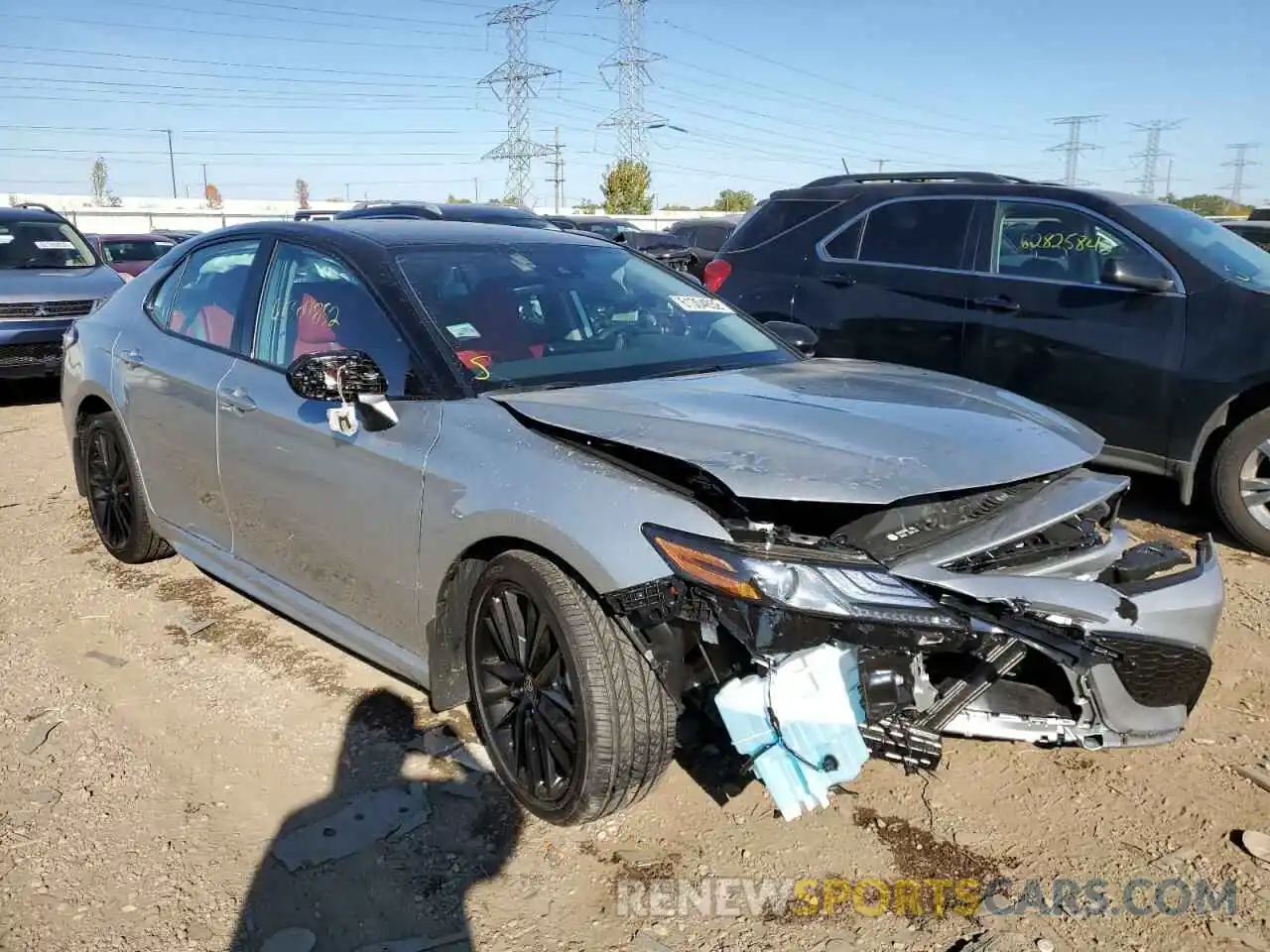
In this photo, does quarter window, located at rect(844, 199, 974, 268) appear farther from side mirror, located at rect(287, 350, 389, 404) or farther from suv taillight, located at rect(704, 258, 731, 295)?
side mirror, located at rect(287, 350, 389, 404)

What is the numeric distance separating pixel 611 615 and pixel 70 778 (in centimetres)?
187

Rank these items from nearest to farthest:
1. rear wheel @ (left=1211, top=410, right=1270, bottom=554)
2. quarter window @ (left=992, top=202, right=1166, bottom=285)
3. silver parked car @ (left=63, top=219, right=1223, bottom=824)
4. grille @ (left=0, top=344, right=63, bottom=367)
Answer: silver parked car @ (left=63, top=219, right=1223, bottom=824) → rear wheel @ (left=1211, top=410, right=1270, bottom=554) → quarter window @ (left=992, top=202, right=1166, bottom=285) → grille @ (left=0, top=344, right=63, bottom=367)

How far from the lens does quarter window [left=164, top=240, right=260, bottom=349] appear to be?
4074 millimetres

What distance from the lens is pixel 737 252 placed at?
7.13 m

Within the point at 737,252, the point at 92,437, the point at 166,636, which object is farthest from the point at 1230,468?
the point at 92,437

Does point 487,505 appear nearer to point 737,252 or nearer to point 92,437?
point 92,437

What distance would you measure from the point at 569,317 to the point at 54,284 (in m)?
8.14

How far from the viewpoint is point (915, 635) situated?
238 cm

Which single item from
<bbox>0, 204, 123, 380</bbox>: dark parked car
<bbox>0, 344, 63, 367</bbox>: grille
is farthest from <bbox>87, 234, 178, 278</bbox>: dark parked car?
<bbox>0, 344, 63, 367</bbox>: grille

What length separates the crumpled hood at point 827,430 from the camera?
8.21 ft

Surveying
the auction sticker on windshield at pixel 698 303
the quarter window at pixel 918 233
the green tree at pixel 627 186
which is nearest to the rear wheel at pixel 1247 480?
the quarter window at pixel 918 233

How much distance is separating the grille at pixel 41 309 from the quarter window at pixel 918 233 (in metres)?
7.34

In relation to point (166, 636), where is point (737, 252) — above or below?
above

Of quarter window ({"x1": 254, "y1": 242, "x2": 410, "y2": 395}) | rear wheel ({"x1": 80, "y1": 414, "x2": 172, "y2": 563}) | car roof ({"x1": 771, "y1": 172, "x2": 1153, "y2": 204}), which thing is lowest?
rear wheel ({"x1": 80, "y1": 414, "x2": 172, "y2": 563})
